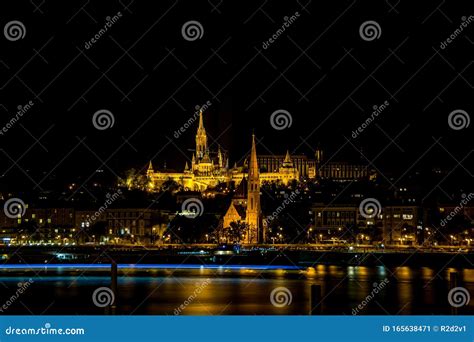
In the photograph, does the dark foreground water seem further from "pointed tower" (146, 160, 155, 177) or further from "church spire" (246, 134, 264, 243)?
"pointed tower" (146, 160, 155, 177)

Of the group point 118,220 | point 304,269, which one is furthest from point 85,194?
point 304,269

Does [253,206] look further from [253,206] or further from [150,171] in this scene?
[150,171]

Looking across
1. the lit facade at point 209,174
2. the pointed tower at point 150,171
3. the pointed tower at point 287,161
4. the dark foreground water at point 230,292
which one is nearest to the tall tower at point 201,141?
the lit facade at point 209,174

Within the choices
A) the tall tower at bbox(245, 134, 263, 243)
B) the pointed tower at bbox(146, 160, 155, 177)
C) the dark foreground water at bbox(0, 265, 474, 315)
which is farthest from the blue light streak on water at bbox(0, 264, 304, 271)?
the pointed tower at bbox(146, 160, 155, 177)

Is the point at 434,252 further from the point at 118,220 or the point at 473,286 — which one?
the point at 118,220

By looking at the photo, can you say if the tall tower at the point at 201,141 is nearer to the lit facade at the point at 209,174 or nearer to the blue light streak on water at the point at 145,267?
the lit facade at the point at 209,174
